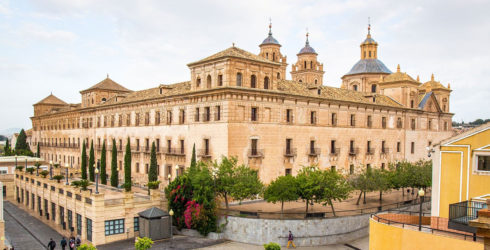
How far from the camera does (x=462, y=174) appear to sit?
57.1ft

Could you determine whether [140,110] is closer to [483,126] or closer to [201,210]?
[201,210]

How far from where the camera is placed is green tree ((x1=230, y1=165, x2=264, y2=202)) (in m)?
27.1

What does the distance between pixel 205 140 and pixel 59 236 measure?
42.0 feet

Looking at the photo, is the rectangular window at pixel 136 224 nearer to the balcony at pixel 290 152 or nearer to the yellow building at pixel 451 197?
the balcony at pixel 290 152

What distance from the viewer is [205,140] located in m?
34.5

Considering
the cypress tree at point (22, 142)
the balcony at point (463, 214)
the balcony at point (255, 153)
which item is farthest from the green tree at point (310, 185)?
the cypress tree at point (22, 142)

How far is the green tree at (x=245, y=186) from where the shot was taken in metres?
27.1

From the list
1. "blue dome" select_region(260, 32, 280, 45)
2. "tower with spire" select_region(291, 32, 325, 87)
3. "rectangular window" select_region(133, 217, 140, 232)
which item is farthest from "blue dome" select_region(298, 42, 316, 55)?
"rectangular window" select_region(133, 217, 140, 232)

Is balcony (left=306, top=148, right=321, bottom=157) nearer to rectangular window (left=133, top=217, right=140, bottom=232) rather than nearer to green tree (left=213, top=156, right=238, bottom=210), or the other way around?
green tree (left=213, top=156, right=238, bottom=210)

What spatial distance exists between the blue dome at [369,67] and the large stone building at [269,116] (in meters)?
0.20

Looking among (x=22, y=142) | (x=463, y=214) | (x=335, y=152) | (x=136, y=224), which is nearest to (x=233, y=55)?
(x=136, y=224)

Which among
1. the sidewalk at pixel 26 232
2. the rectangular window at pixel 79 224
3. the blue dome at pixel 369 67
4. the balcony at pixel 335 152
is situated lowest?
the sidewalk at pixel 26 232

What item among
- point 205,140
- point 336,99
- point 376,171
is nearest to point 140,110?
point 205,140

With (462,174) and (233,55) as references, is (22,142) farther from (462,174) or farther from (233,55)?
(462,174)
